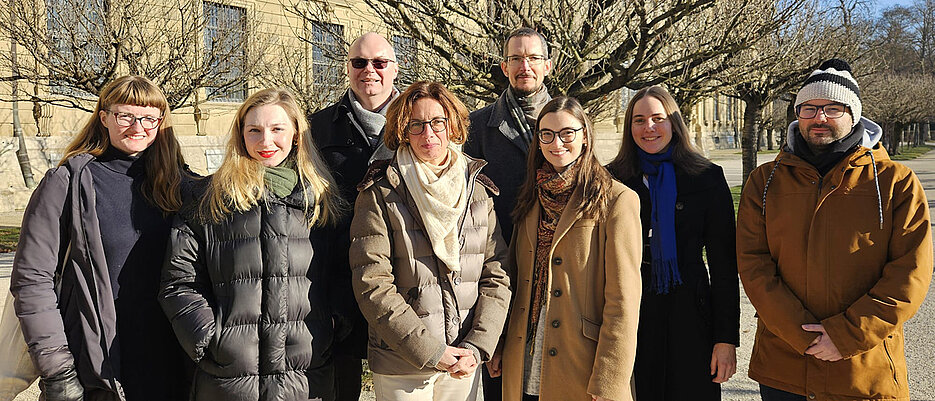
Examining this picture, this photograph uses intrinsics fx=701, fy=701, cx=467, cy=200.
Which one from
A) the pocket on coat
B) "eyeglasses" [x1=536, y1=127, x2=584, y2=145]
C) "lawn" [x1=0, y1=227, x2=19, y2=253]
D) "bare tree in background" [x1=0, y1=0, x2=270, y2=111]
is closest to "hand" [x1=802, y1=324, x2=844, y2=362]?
the pocket on coat

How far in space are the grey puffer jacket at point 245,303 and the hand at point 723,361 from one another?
6.39 feet

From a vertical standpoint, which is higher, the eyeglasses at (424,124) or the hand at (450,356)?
the eyeglasses at (424,124)

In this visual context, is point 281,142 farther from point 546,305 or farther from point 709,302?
point 709,302

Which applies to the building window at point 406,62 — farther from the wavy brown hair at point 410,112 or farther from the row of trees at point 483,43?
the wavy brown hair at point 410,112

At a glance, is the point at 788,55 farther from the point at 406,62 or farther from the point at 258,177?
the point at 258,177

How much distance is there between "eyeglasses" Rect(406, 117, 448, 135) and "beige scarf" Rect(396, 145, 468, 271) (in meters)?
0.11

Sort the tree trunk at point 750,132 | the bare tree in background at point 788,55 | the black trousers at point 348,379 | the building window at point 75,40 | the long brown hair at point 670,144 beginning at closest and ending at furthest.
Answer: the long brown hair at point 670,144
the black trousers at point 348,379
the building window at point 75,40
the bare tree in background at point 788,55
the tree trunk at point 750,132

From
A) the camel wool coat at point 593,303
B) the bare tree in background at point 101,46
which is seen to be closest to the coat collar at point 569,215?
the camel wool coat at point 593,303

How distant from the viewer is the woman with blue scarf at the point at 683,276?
3471mm

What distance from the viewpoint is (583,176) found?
10.8 feet

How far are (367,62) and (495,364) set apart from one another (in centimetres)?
184

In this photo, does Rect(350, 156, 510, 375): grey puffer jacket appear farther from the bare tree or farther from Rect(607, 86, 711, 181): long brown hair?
the bare tree

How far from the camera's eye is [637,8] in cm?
689

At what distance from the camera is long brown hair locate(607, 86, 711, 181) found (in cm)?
361
